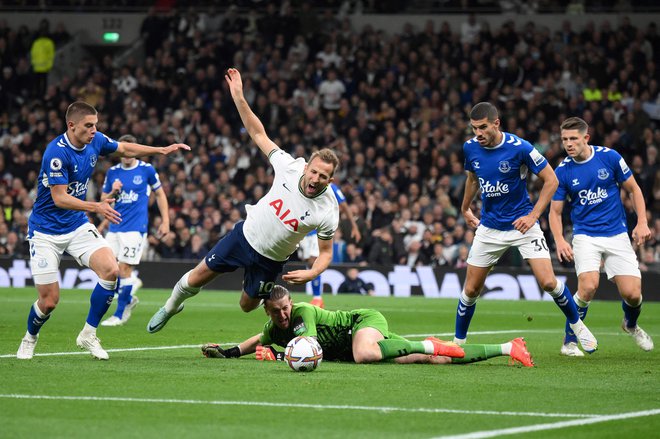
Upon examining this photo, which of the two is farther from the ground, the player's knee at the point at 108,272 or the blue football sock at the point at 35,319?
the player's knee at the point at 108,272

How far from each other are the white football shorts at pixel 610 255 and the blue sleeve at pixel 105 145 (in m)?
5.30

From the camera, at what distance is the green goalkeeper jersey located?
1050 centimetres

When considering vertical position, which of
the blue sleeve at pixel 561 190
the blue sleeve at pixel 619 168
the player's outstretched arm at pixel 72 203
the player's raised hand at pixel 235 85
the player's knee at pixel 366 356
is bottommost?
the player's knee at pixel 366 356

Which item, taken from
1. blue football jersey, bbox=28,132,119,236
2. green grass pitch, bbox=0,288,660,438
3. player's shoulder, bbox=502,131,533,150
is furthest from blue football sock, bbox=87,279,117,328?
player's shoulder, bbox=502,131,533,150

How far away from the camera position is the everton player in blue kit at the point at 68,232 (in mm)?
10625

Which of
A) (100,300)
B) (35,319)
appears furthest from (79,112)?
(35,319)

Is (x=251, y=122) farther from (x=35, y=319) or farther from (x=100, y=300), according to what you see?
(x=35, y=319)

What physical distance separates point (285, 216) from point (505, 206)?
8.84 ft

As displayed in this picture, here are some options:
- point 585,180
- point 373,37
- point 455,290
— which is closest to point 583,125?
point 585,180

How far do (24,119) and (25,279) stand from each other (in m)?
7.81

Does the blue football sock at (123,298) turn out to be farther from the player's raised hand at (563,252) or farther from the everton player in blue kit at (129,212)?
the player's raised hand at (563,252)

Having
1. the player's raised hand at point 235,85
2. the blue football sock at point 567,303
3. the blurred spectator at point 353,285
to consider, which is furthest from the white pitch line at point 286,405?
the blurred spectator at point 353,285

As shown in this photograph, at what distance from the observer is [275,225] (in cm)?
1062

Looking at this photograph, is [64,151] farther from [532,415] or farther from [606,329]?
[606,329]
